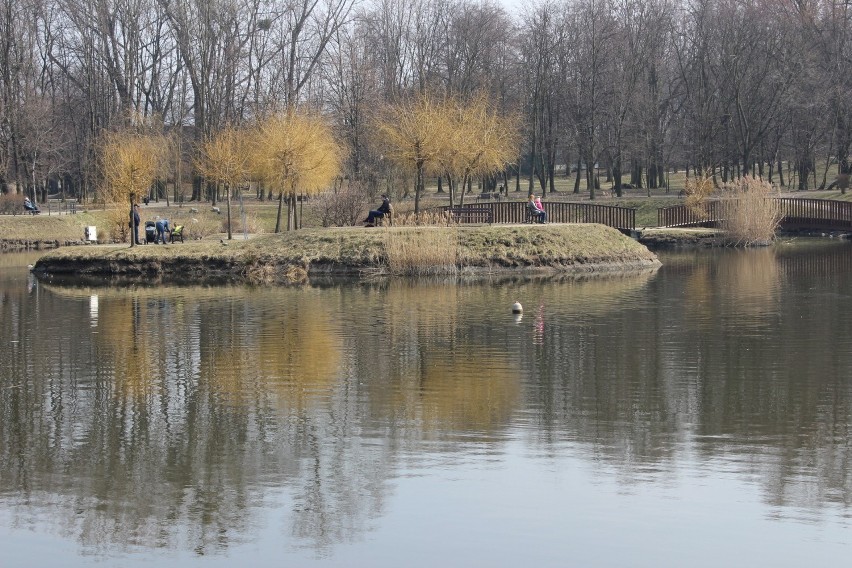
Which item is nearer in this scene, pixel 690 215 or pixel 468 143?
pixel 468 143

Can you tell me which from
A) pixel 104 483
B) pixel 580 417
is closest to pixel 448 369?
pixel 580 417

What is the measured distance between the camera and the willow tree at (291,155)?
52.1 metres

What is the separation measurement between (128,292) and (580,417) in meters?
23.8

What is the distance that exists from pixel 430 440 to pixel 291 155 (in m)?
37.9

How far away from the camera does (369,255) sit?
42.3 m

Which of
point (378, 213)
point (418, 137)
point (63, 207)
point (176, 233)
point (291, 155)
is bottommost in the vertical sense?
point (176, 233)

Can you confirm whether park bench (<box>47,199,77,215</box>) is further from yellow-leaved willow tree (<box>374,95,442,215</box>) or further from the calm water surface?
the calm water surface

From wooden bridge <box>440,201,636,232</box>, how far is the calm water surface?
24478 mm

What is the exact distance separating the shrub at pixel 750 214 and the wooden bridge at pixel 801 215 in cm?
453

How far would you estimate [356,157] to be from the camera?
7312 centimetres

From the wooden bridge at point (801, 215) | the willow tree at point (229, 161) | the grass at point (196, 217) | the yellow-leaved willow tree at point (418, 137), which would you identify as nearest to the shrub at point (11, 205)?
the grass at point (196, 217)

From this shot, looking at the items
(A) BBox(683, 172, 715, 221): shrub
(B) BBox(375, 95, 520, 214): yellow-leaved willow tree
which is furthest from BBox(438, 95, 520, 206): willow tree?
(A) BBox(683, 172, 715, 221): shrub

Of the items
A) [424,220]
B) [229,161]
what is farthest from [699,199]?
[229,161]

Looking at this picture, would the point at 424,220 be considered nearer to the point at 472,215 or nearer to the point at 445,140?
the point at 472,215
